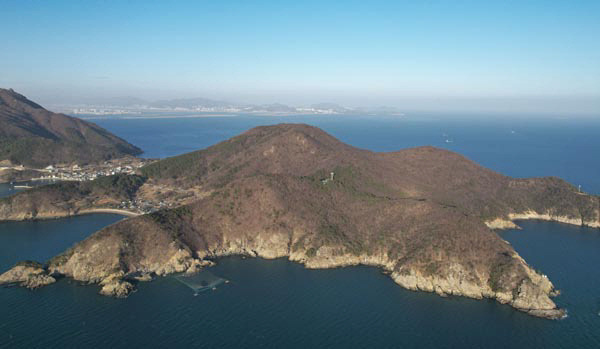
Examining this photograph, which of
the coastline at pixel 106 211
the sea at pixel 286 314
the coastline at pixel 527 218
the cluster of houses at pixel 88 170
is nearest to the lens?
the sea at pixel 286 314

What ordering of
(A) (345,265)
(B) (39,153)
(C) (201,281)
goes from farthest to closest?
(B) (39,153)
(A) (345,265)
(C) (201,281)

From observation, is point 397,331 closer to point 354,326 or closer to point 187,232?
point 354,326

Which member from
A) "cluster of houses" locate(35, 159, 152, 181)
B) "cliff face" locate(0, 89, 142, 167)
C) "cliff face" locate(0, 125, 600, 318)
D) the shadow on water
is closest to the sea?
the shadow on water

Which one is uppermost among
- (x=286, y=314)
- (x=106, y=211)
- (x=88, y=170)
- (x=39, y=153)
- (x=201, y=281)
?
(x=39, y=153)

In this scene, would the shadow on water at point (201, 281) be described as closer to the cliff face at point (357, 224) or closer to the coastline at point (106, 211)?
the cliff face at point (357, 224)

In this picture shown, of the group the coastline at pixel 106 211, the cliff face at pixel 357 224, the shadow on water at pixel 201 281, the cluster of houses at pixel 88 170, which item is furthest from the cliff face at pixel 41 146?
the shadow on water at pixel 201 281

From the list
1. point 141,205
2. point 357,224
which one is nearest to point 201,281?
point 357,224

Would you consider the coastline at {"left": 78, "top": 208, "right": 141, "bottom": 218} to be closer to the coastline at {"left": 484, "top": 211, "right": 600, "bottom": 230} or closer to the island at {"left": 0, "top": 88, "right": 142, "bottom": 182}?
the island at {"left": 0, "top": 88, "right": 142, "bottom": 182}

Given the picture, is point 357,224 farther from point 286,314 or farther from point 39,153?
point 39,153

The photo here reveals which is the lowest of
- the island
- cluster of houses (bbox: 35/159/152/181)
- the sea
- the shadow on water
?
the sea

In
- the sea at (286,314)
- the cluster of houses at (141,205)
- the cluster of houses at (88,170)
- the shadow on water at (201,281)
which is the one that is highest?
the cluster of houses at (88,170)
